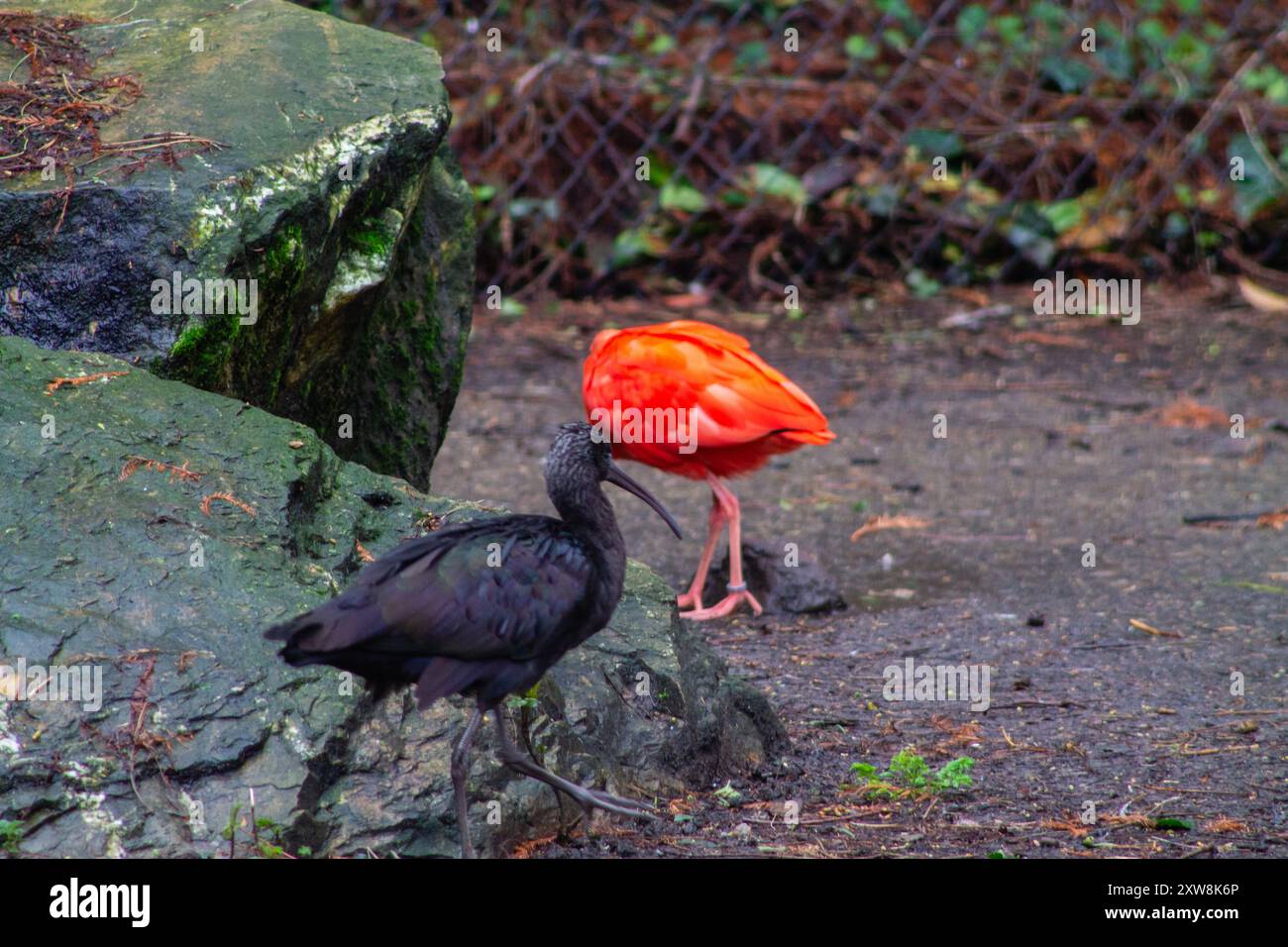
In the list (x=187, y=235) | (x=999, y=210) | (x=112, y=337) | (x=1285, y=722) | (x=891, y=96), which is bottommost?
(x=1285, y=722)

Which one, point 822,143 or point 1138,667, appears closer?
point 1138,667

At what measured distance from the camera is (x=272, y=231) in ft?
15.2

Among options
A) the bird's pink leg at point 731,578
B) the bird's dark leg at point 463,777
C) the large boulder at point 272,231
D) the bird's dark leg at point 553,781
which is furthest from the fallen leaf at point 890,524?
the bird's dark leg at point 463,777

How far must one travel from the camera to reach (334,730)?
136 inches

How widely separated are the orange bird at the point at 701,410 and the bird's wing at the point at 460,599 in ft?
7.06

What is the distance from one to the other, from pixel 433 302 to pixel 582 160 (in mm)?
5113

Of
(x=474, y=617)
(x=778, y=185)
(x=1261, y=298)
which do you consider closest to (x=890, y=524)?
(x=474, y=617)

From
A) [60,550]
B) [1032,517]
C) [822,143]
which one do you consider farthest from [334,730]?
[822,143]

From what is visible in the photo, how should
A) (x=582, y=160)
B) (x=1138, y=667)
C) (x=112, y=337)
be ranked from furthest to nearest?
(x=582, y=160) → (x=1138, y=667) → (x=112, y=337)

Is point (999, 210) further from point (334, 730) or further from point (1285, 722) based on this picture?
point (334, 730)

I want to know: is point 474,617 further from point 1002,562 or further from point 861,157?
point 861,157
